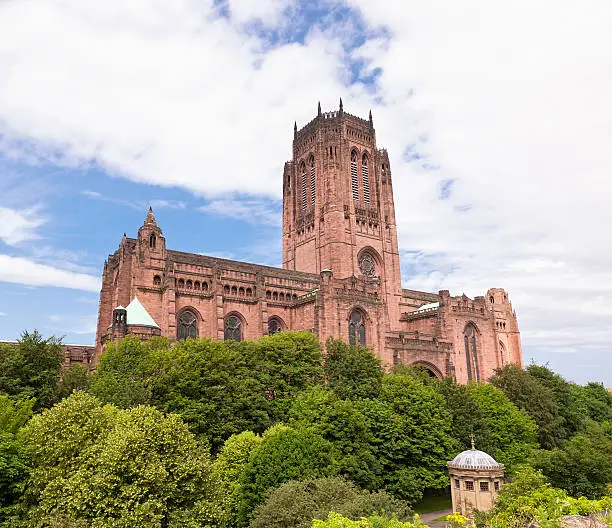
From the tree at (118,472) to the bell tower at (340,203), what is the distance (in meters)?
44.2

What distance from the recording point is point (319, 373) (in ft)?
128

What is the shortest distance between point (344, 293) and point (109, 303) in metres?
23.2

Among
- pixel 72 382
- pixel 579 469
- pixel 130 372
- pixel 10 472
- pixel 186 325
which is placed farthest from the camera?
pixel 186 325

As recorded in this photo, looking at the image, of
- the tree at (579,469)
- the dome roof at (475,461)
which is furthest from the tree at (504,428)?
the dome roof at (475,461)

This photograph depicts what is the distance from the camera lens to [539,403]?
48.6 meters

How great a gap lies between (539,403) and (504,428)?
894 cm

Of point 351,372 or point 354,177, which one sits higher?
point 354,177

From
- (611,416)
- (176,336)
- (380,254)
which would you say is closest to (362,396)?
(176,336)

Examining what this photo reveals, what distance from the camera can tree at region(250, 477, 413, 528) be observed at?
19156 mm

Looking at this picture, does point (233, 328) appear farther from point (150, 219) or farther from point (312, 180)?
point (312, 180)

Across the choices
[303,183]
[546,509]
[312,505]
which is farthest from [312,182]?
[546,509]

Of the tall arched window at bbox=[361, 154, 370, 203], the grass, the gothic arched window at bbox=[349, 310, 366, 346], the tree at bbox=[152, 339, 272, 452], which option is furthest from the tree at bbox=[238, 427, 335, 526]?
the tall arched window at bbox=[361, 154, 370, 203]

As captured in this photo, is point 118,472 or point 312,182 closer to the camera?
point 118,472

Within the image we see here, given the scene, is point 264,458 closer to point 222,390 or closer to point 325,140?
point 222,390
